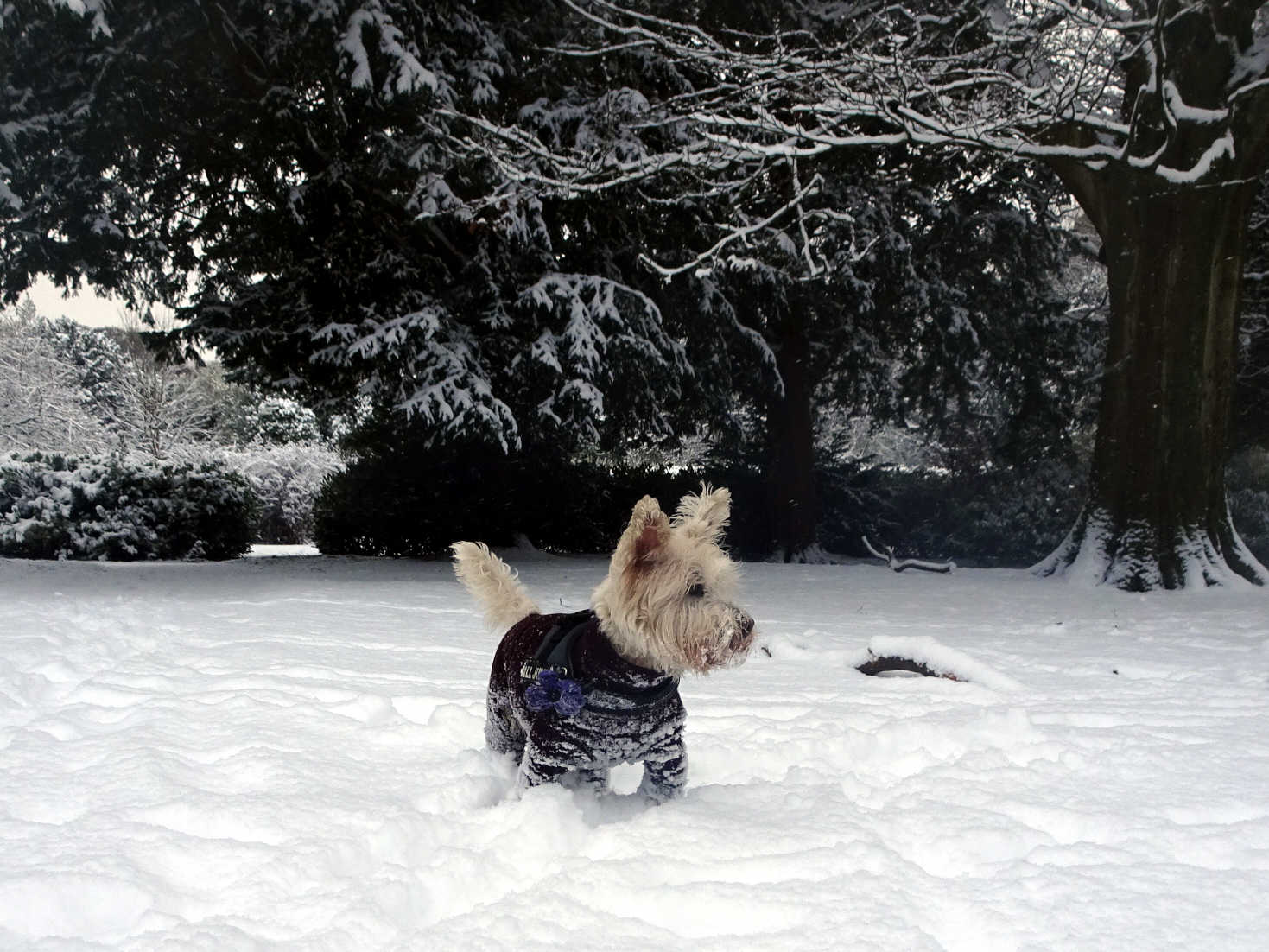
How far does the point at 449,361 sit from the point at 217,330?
3.37 meters

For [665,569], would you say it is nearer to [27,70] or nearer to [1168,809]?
[1168,809]

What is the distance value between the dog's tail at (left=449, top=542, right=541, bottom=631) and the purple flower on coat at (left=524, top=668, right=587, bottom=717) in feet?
2.37

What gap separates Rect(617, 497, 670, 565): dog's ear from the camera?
2572mm

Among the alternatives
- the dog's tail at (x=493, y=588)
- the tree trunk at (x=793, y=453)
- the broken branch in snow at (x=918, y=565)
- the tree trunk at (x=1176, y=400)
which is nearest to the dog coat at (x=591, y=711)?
the dog's tail at (x=493, y=588)

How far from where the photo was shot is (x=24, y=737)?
3.30m

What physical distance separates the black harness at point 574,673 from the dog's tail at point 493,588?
60 cm

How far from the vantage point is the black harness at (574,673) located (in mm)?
2574

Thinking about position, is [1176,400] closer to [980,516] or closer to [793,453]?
[793,453]

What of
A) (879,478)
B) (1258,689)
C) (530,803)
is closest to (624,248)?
(879,478)

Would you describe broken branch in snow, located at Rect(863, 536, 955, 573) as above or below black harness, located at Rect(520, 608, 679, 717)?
below

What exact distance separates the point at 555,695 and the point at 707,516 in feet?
2.43

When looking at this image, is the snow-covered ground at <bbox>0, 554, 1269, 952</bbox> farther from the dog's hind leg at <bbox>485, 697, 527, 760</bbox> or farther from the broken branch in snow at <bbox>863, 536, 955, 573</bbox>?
the broken branch in snow at <bbox>863, 536, 955, 573</bbox>

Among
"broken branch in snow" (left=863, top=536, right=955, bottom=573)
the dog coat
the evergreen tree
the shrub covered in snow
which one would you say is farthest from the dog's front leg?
the shrub covered in snow

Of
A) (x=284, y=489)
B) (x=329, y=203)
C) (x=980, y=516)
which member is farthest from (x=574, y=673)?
(x=284, y=489)
